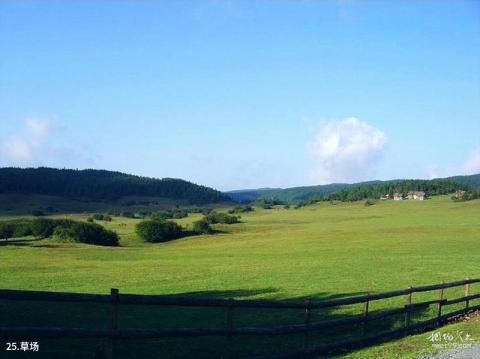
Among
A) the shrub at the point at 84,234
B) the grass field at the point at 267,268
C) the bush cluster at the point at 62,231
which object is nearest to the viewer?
the grass field at the point at 267,268

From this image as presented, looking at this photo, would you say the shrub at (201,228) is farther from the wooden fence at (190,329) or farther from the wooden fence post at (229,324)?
the wooden fence post at (229,324)

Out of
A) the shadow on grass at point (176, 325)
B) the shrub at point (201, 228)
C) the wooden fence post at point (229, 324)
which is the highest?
the wooden fence post at point (229, 324)

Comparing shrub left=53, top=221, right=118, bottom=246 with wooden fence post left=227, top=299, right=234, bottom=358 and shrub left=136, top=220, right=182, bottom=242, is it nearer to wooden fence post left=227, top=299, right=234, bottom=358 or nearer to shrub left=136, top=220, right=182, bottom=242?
shrub left=136, top=220, right=182, bottom=242

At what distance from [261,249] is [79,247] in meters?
19.3

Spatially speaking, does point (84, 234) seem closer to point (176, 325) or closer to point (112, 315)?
point (176, 325)

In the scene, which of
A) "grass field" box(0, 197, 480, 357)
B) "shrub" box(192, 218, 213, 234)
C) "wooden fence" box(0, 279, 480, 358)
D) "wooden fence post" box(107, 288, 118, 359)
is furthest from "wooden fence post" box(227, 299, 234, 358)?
"shrub" box(192, 218, 213, 234)

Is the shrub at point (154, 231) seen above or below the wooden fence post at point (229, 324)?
below

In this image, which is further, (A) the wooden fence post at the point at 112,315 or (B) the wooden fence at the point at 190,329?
(A) the wooden fence post at the point at 112,315

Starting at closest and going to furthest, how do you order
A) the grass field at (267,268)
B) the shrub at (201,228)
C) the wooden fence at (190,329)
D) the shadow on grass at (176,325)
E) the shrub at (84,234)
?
1. the wooden fence at (190,329)
2. the shadow on grass at (176,325)
3. the grass field at (267,268)
4. the shrub at (84,234)
5. the shrub at (201,228)

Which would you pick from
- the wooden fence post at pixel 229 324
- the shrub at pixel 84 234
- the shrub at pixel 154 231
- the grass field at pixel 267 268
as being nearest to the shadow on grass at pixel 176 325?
the wooden fence post at pixel 229 324

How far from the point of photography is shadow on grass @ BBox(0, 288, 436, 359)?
42.4 feet

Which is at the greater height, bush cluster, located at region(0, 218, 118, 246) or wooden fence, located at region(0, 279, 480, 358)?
wooden fence, located at region(0, 279, 480, 358)

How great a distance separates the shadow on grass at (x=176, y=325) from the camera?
12.9 metres

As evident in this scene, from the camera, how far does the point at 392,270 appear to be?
36.8 metres
